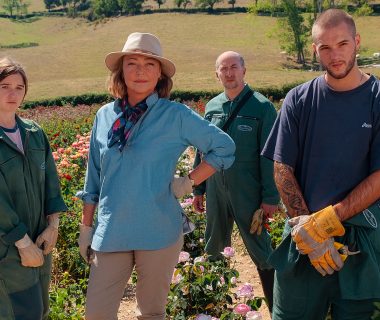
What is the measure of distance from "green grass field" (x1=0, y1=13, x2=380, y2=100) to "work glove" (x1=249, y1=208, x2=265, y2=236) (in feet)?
71.0

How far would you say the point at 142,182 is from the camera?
9.77ft

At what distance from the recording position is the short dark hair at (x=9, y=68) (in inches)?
120

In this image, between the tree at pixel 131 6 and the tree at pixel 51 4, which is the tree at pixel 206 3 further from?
the tree at pixel 51 4

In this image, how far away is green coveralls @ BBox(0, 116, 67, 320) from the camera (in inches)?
116

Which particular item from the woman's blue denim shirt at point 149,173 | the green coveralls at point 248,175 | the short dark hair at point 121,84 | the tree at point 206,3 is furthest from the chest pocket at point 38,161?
the tree at point 206,3

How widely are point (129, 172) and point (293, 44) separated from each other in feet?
161

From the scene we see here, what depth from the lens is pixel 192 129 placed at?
10.0ft

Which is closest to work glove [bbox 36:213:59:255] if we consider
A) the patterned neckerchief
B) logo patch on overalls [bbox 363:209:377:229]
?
the patterned neckerchief

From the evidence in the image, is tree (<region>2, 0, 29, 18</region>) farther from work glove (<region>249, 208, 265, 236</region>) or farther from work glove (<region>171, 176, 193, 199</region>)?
work glove (<region>171, 176, 193, 199</region>)

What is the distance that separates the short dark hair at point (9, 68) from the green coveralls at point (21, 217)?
0.25 meters

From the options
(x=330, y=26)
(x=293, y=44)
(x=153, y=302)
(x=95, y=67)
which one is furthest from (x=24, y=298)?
(x=293, y=44)

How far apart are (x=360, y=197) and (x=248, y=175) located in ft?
5.26

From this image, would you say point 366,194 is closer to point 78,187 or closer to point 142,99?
point 142,99

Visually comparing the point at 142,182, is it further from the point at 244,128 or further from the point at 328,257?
the point at 244,128
